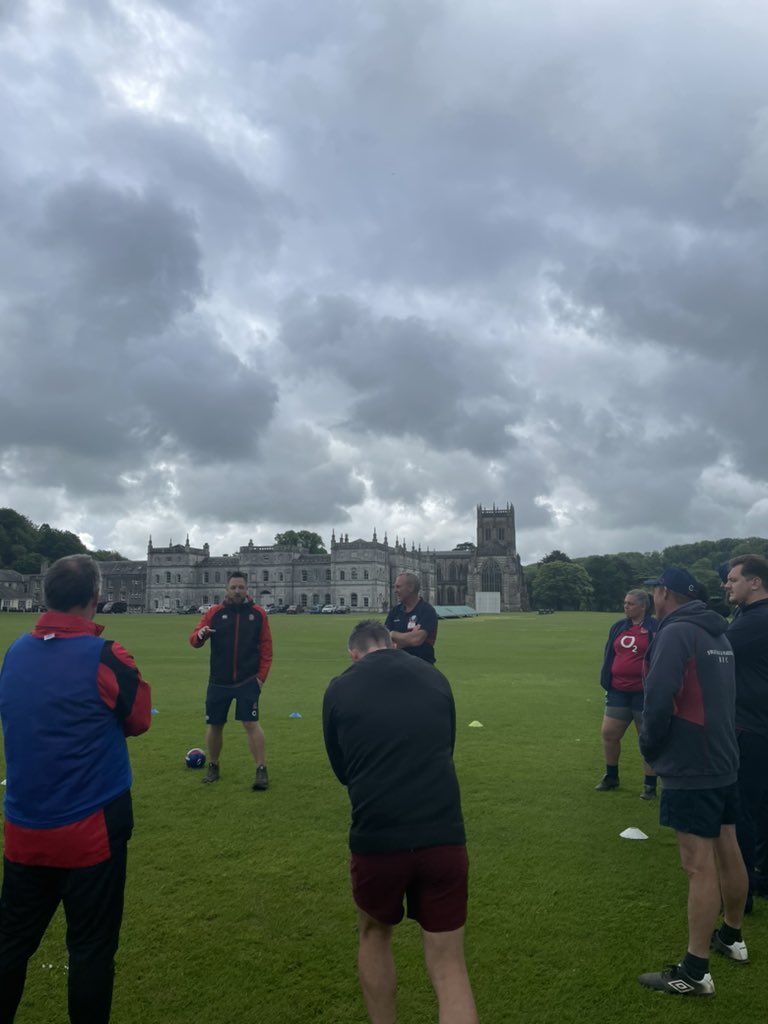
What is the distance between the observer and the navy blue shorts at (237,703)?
28.9 ft

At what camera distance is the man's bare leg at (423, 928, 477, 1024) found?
11.0ft

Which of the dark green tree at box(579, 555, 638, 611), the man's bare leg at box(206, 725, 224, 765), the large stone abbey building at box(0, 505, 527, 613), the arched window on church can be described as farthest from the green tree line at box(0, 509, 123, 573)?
the man's bare leg at box(206, 725, 224, 765)

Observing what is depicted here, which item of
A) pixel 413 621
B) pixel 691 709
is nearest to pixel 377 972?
pixel 691 709

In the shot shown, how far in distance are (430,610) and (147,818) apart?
3.81 metres

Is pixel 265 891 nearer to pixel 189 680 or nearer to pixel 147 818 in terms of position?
pixel 147 818

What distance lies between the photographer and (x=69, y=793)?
3766 mm

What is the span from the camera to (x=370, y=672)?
387cm

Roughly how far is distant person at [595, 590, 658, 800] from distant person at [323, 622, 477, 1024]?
533cm

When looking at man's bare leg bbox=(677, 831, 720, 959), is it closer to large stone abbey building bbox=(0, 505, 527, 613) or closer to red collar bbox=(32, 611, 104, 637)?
red collar bbox=(32, 611, 104, 637)

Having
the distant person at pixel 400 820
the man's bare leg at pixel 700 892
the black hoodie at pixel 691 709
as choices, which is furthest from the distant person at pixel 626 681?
the distant person at pixel 400 820

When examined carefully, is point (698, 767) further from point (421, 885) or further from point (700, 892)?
point (421, 885)

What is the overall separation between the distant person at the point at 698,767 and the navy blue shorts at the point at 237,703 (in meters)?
5.14

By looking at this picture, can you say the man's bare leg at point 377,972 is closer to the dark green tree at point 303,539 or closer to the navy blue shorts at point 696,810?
the navy blue shorts at point 696,810

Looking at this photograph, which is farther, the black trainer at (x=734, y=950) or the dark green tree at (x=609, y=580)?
the dark green tree at (x=609, y=580)
